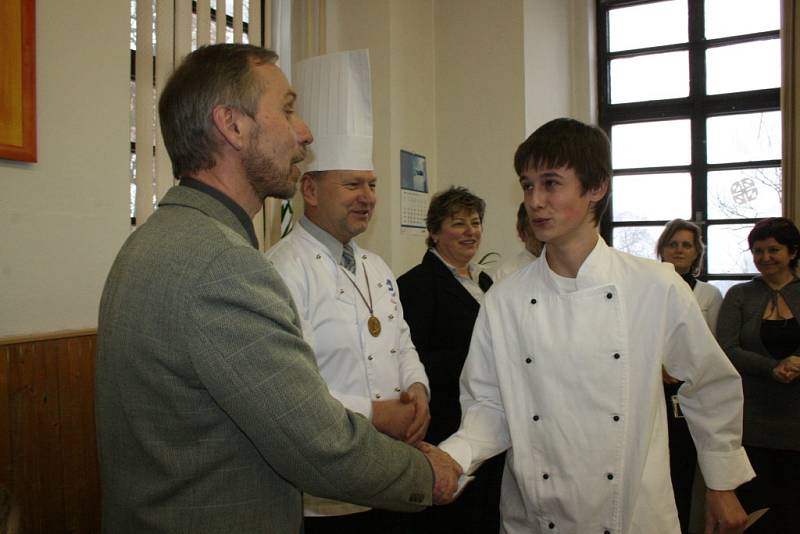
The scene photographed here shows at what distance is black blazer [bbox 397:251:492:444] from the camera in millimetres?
2373

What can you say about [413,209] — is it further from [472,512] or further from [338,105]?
[472,512]

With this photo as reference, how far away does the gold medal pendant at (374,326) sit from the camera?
183cm

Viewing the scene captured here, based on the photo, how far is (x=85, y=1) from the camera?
212cm

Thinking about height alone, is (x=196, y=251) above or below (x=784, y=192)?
below

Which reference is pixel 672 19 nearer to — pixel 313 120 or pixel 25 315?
pixel 313 120

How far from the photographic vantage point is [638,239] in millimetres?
4641

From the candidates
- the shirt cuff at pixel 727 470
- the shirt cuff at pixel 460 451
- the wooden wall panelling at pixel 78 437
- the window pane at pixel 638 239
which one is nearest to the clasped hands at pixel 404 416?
the shirt cuff at pixel 460 451

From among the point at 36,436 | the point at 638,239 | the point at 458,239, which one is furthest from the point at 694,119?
the point at 36,436

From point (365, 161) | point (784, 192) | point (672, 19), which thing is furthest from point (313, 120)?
point (672, 19)

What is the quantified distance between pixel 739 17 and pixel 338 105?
12.0 ft

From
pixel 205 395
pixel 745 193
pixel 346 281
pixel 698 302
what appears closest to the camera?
pixel 205 395

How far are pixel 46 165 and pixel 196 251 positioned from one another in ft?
4.47

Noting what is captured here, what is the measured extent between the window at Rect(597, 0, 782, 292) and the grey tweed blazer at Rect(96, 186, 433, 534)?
407 cm

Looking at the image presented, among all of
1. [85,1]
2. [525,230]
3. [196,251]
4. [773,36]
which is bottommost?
[196,251]
